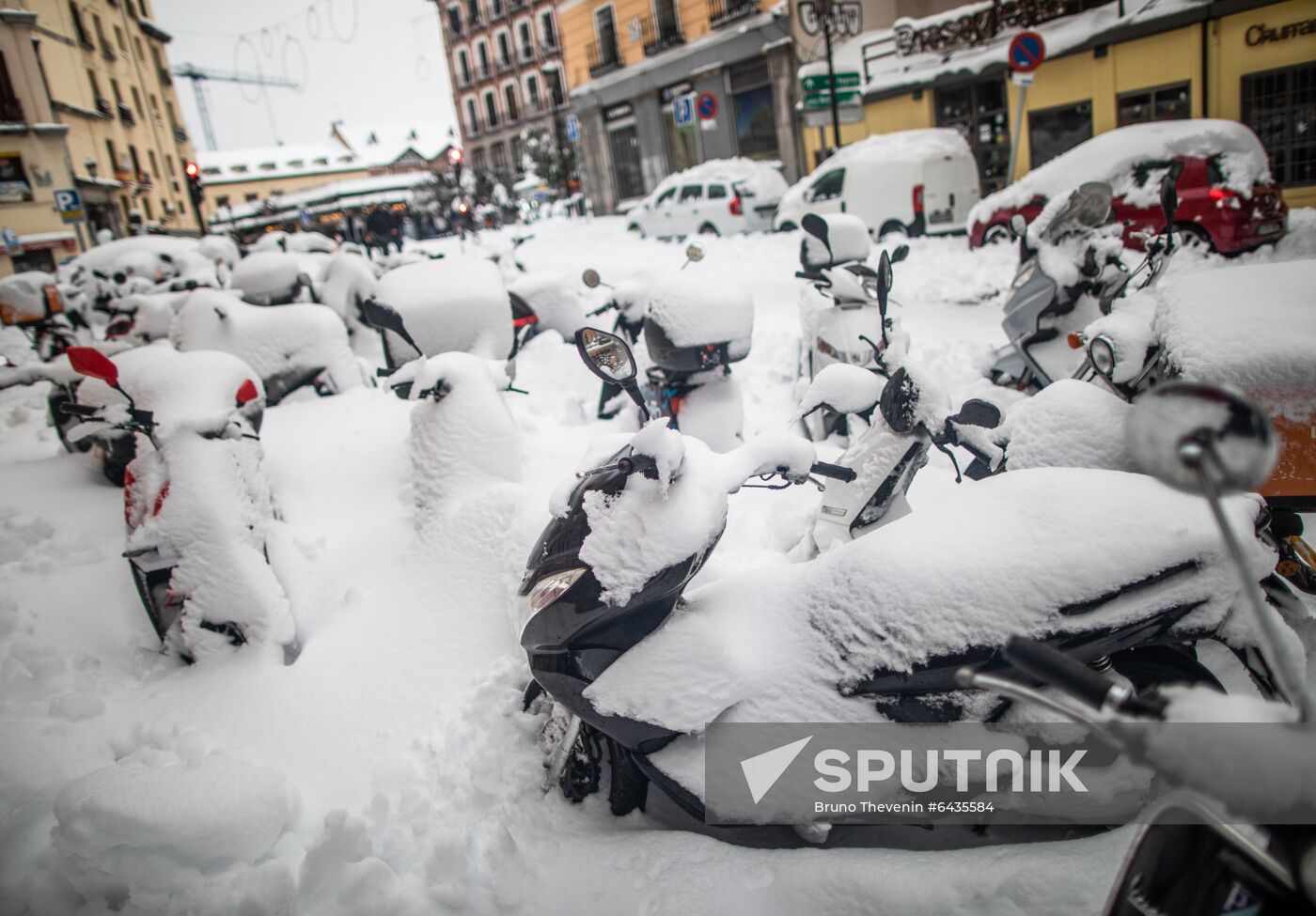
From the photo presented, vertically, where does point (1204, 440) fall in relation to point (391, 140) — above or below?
below

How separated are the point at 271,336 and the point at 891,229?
37.8ft

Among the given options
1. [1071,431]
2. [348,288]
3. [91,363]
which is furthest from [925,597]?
[348,288]

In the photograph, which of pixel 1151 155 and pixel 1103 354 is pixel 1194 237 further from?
pixel 1103 354

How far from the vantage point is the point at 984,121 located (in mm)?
16719

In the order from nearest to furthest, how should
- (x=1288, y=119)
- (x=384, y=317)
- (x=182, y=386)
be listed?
(x=182, y=386), (x=384, y=317), (x=1288, y=119)

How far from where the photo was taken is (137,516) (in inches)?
142

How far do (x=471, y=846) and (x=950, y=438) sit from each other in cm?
216

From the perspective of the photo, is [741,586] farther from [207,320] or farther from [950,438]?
[207,320]

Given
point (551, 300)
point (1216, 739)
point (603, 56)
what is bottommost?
point (1216, 739)

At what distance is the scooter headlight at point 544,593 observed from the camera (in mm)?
2067

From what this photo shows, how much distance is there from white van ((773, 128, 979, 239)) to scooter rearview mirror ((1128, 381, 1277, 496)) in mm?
13656

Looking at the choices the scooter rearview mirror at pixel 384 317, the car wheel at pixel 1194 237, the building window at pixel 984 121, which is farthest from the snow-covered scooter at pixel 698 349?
the building window at pixel 984 121

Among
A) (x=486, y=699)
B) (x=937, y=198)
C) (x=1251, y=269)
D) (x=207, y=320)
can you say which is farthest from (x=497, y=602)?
(x=937, y=198)

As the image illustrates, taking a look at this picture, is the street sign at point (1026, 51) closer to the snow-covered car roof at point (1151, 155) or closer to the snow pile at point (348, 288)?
the snow-covered car roof at point (1151, 155)
